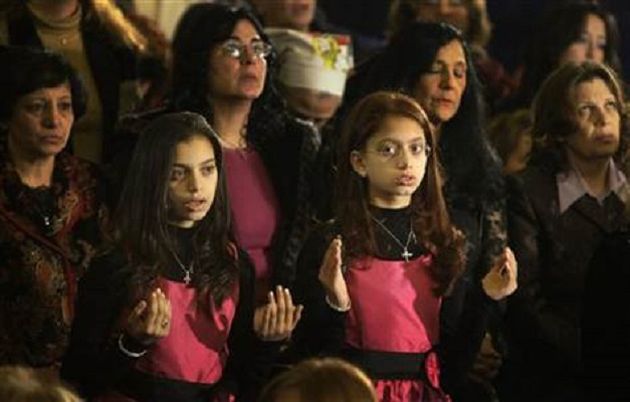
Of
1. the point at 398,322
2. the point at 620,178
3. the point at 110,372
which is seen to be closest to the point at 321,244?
the point at 398,322

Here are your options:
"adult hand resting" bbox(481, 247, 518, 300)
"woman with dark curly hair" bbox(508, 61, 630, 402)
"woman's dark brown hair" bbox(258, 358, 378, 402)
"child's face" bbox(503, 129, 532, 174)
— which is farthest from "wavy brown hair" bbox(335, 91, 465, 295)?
"child's face" bbox(503, 129, 532, 174)

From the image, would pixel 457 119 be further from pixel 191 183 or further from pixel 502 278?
pixel 191 183

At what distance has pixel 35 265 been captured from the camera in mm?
4254

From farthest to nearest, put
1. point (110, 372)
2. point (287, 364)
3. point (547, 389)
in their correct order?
point (547, 389)
point (287, 364)
point (110, 372)

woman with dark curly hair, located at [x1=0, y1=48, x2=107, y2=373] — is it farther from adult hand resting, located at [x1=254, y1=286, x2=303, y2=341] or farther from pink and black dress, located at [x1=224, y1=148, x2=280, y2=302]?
adult hand resting, located at [x1=254, y1=286, x2=303, y2=341]

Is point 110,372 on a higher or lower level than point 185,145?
lower

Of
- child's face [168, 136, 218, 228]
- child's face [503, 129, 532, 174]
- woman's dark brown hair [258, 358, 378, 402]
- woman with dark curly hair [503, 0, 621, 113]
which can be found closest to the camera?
woman's dark brown hair [258, 358, 378, 402]

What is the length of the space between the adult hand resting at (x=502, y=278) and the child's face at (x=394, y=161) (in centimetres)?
27

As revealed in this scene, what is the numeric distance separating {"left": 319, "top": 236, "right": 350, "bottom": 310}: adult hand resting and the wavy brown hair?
0.14 metres

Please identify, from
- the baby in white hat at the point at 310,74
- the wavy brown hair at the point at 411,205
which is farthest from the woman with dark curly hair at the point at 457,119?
the baby in white hat at the point at 310,74

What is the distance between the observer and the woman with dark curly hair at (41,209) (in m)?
4.24

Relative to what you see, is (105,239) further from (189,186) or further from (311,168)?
(311,168)

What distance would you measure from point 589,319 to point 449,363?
1.26 feet

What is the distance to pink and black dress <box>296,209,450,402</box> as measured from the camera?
3990 mm
